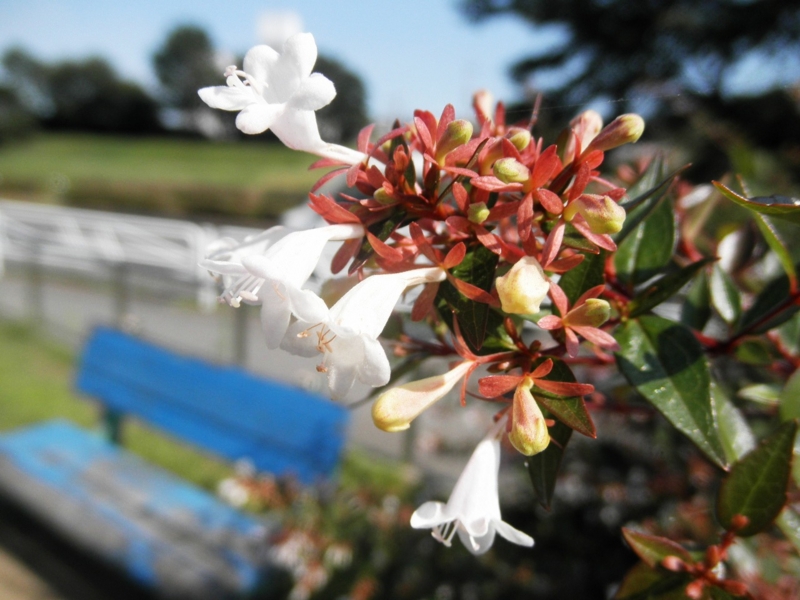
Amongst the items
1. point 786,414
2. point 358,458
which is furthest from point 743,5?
point 786,414

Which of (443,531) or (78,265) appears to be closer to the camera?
(443,531)

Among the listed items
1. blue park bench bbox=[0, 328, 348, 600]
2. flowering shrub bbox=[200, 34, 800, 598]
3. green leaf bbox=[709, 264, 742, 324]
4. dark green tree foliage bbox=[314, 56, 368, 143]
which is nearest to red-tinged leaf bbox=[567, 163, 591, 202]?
flowering shrub bbox=[200, 34, 800, 598]

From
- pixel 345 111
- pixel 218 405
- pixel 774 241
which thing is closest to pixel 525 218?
pixel 774 241

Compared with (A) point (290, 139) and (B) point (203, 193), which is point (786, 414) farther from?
(B) point (203, 193)

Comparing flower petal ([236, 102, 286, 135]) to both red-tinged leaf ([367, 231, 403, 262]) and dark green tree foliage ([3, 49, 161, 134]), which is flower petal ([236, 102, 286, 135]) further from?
dark green tree foliage ([3, 49, 161, 134])

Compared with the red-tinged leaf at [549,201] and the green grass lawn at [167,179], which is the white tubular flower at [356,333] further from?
the green grass lawn at [167,179]
